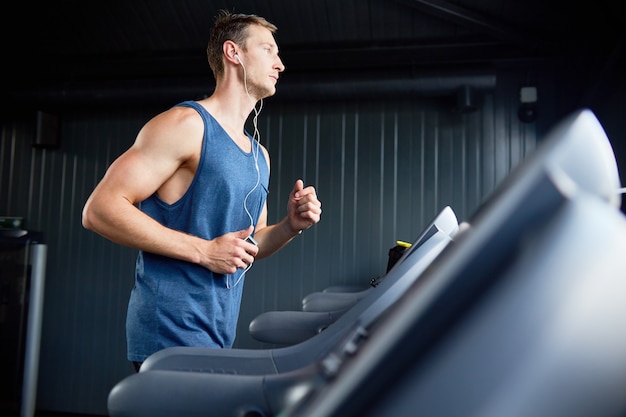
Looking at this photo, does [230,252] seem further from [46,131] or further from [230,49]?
[46,131]

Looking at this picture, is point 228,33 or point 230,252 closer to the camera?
point 230,252

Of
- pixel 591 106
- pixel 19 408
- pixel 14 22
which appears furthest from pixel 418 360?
pixel 14 22

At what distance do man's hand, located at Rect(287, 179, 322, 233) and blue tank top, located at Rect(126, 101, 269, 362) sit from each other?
13 cm

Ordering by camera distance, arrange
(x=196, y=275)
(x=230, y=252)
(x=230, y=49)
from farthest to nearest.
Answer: (x=230, y=49) → (x=196, y=275) → (x=230, y=252)

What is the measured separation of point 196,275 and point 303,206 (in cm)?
32

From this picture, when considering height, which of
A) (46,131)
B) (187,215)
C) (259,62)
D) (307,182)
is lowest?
(187,215)

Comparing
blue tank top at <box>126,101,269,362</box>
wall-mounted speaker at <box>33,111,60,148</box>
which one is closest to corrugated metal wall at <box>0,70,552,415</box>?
wall-mounted speaker at <box>33,111,60,148</box>

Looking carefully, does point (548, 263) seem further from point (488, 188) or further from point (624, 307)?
point (488, 188)

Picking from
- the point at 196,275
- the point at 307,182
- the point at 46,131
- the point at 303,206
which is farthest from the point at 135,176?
the point at 46,131

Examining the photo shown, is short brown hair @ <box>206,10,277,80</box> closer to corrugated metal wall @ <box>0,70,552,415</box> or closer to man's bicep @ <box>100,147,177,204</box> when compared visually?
man's bicep @ <box>100,147,177,204</box>

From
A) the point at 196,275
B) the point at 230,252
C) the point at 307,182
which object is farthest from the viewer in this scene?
the point at 307,182

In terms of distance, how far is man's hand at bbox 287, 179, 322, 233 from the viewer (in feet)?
4.71

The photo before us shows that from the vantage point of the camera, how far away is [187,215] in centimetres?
141

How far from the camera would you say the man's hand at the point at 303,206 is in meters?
1.43
